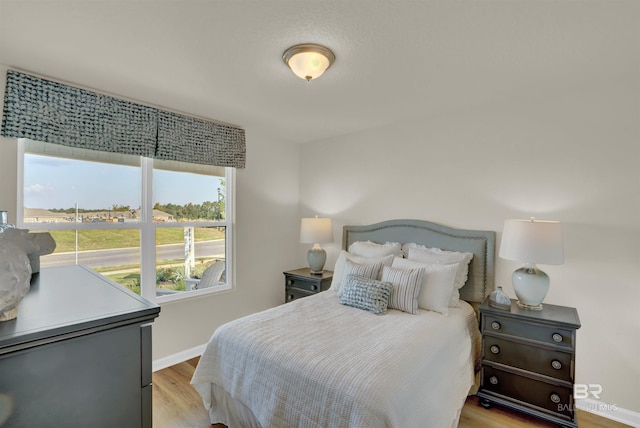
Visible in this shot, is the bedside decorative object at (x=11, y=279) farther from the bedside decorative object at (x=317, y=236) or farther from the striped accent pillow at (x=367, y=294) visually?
the bedside decorative object at (x=317, y=236)

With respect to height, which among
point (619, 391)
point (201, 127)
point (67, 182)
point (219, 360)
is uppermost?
point (201, 127)

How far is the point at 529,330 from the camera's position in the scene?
7.06 ft

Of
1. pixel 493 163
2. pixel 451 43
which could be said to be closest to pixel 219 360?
pixel 451 43

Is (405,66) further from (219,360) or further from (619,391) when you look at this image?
(619,391)

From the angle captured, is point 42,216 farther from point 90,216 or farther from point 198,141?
point 198,141

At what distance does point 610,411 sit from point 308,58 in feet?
10.6

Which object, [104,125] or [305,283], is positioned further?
[305,283]

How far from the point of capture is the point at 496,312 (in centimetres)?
225

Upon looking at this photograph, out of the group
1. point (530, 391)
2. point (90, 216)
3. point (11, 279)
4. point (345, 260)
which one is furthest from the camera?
point (345, 260)

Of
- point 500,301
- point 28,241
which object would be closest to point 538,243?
point 500,301

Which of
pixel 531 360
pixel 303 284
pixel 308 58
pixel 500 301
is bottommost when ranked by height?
pixel 531 360

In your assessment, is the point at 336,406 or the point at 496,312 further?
the point at 496,312

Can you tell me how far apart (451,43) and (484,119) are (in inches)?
49.8

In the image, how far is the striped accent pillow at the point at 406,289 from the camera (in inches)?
93.7
